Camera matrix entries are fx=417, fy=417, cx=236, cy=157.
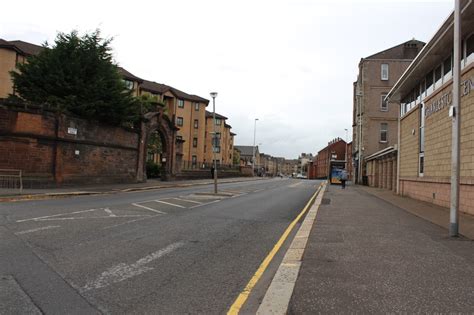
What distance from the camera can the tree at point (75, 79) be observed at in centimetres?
2519

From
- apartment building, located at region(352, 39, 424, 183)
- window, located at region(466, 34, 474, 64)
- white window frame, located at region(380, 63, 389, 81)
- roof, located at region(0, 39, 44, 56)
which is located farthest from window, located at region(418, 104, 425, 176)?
roof, located at region(0, 39, 44, 56)

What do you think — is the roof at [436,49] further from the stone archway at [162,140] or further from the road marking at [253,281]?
the stone archway at [162,140]

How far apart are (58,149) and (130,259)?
61.6 ft

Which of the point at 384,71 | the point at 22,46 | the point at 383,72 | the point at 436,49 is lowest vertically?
the point at 436,49

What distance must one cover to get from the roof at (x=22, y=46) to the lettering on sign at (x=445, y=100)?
36.7 metres

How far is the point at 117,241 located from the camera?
8438 millimetres

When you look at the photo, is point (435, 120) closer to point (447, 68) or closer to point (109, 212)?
point (447, 68)

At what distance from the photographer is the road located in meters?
4.88

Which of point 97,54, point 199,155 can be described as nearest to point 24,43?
point 97,54

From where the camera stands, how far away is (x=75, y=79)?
25.4 m

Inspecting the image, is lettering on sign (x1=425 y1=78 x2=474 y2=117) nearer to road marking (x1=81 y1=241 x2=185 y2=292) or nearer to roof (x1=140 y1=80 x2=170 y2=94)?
road marking (x1=81 y1=241 x2=185 y2=292)

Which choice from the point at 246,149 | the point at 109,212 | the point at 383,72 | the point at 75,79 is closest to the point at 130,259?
the point at 109,212

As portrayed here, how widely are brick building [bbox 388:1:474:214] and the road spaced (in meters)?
7.20

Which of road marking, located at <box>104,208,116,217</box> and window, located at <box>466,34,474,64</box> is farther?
window, located at <box>466,34,474,64</box>
